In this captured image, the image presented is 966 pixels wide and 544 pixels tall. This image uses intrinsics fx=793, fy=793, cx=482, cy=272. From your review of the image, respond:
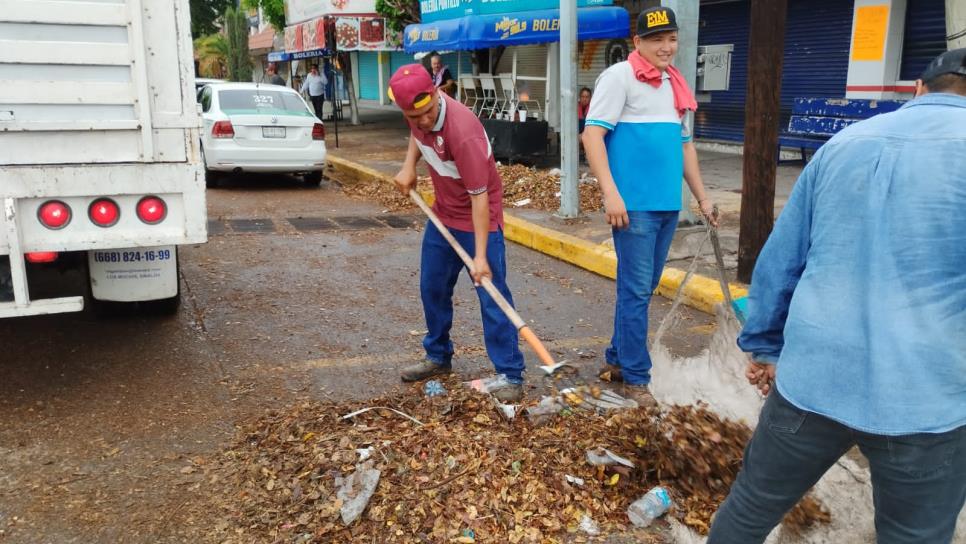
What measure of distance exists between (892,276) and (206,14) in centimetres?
4673

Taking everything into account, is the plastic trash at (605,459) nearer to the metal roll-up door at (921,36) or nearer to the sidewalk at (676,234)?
the sidewalk at (676,234)

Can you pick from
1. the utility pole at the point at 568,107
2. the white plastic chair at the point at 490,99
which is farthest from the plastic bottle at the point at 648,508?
the white plastic chair at the point at 490,99

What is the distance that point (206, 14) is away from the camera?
43.4m

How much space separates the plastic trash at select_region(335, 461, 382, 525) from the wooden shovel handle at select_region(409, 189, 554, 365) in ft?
2.83

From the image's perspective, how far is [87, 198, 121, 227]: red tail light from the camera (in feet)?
12.9

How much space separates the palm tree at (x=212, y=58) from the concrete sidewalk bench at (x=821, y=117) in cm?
3526

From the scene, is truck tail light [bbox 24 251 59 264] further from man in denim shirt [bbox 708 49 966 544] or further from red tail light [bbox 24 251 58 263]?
man in denim shirt [bbox 708 49 966 544]

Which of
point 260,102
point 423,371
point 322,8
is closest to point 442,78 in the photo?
point 260,102

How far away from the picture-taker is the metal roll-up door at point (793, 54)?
38.4 ft

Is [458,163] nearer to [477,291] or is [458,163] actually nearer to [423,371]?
[477,291]

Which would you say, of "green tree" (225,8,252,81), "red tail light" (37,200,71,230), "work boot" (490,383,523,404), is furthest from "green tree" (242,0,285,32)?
"work boot" (490,383,523,404)

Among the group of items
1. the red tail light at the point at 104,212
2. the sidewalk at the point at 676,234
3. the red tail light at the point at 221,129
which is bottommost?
the sidewalk at the point at 676,234

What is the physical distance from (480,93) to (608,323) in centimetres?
1178

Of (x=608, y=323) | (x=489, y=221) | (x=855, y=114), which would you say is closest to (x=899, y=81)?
(x=855, y=114)
